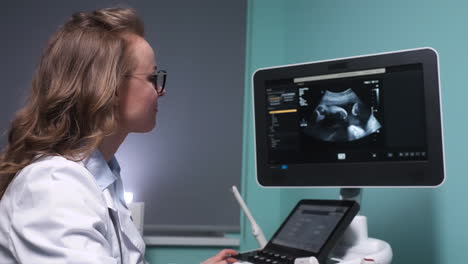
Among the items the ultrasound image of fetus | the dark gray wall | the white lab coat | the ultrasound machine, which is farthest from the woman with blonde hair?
the dark gray wall

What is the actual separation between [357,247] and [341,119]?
0.33 metres

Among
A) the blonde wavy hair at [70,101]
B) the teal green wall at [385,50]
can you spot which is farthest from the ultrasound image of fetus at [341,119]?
the blonde wavy hair at [70,101]

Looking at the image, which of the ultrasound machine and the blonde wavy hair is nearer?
the blonde wavy hair

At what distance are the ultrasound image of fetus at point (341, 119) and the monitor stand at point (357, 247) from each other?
154 mm

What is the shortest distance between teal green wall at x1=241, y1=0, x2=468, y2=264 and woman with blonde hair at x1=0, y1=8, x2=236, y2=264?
1.87 ft

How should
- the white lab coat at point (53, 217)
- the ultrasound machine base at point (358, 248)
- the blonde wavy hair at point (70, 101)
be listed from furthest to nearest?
1. the ultrasound machine base at point (358, 248)
2. the blonde wavy hair at point (70, 101)
3. the white lab coat at point (53, 217)

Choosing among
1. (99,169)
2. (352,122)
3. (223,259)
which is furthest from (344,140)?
(99,169)

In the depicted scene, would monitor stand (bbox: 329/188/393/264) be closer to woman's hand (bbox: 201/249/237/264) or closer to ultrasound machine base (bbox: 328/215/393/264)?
ultrasound machine base (bbox: 328/215/393/264)

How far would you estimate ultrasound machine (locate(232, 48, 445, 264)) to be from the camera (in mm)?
1104

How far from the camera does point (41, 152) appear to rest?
909 millimetres

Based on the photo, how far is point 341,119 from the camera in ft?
4.05

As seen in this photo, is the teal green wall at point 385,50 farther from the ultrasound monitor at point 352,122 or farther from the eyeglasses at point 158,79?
the eyeglasses at point 158,79

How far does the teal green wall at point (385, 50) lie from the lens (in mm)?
1253

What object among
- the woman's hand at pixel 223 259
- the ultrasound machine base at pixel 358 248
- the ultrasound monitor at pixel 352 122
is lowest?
the woman's hand at pixel 223 259
